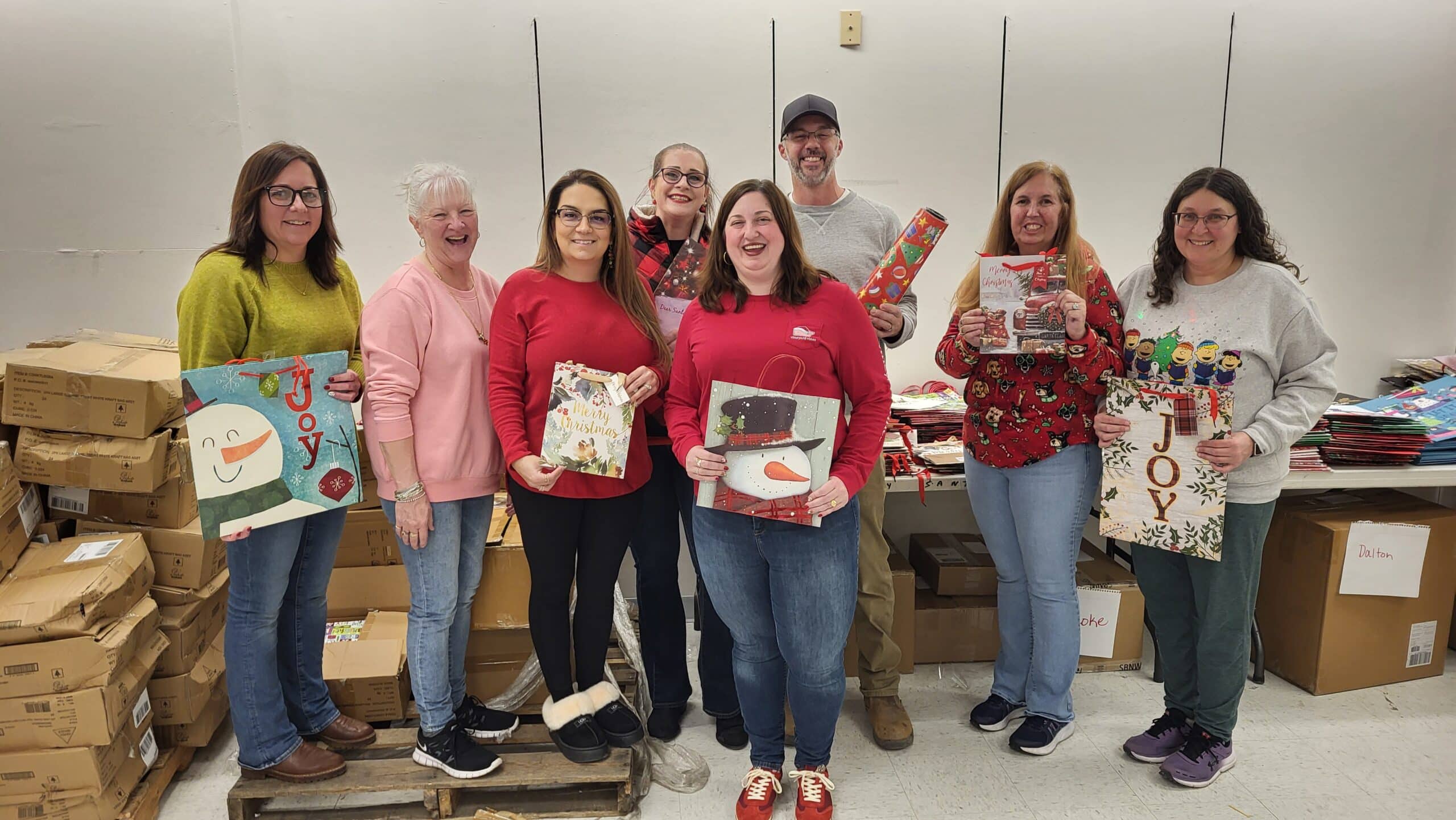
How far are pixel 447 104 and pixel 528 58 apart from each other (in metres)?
0.37

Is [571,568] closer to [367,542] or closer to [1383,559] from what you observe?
[367,542]

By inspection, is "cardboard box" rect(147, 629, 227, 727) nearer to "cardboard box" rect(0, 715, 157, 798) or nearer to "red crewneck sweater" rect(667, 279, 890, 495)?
"cardboard box" rect(0, 715, 157, 798)

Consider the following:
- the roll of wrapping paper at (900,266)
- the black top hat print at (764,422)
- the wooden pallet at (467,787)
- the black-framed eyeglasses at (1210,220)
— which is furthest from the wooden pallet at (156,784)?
the black-framed eyeglasses at (1210,220)

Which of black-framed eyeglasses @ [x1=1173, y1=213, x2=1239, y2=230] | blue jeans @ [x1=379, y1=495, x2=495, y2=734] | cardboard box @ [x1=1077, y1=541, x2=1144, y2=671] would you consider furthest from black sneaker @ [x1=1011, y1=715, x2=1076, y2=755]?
blue jeans @ [x1=379, y1=495, x2=495, y2=734]

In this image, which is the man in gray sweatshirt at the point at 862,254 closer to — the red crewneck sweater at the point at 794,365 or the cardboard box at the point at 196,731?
the red crewneck sweater at the point at 794,365

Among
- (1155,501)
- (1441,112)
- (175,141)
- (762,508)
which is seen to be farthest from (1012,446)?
(175,141)

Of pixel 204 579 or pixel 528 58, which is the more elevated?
pixel 528 58

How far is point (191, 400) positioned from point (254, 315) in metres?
0.24

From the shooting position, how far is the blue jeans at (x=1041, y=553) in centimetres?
222

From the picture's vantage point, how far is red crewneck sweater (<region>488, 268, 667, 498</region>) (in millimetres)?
1904

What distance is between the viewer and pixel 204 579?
2387 mm

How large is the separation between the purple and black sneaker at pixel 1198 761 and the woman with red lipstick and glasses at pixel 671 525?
4.04 feet

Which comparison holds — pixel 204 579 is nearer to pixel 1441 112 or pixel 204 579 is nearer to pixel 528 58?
pixel 528 58

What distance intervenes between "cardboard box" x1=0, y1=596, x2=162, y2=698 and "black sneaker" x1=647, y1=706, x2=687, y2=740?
1425 mm
